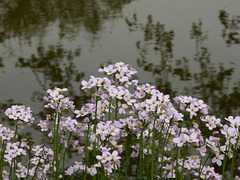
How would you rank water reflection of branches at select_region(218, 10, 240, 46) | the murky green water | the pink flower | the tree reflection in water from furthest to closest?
water reflection of branches at select_region(218, 10, 240, 46), the murky green water, the tree reflection in water, the pink flower

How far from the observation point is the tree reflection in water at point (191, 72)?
16.9ft

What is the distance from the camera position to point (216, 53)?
6.46 m

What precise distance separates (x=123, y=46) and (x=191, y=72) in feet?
4.61

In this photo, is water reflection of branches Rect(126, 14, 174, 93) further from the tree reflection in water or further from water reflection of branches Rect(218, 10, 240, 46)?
water reflection of branches Rect(218, 10, 240, 46)

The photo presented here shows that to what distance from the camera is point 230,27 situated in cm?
749

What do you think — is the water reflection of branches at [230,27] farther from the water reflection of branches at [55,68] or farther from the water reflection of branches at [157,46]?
the water reflection of branches at [55,68]

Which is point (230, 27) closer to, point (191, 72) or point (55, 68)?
point (191, 72)

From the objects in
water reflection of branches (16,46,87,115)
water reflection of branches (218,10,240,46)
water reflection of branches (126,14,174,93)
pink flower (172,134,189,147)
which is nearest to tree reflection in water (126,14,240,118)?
water reflection of branches (126,14,174,93)

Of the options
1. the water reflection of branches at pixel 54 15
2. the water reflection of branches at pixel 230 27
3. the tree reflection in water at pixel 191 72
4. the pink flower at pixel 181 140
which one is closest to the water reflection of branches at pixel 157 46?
the tree reflection in water at pixel 191 72

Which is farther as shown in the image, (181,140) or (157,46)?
(157,46)

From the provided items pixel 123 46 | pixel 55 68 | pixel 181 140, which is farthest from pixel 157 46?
pixel 181 140

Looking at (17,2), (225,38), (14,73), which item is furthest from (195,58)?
(17,2)

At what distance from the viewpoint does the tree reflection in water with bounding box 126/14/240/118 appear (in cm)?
515

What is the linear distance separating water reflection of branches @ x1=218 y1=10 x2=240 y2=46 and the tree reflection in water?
401 millimetres
